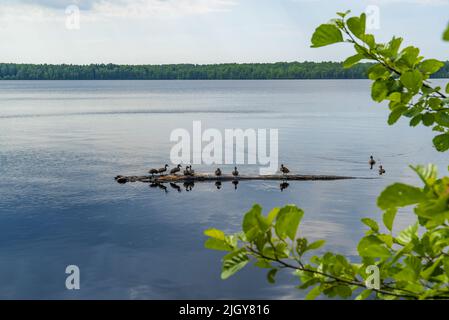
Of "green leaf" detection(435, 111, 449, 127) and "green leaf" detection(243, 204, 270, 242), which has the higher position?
"green leaf" detection(435, 111, 449, 127)

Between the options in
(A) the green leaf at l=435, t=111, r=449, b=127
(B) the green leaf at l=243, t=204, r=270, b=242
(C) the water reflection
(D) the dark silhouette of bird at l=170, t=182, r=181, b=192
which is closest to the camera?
(B) the green leaf at l=243, t=204, r=270, b=242

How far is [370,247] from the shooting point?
11.9 feet

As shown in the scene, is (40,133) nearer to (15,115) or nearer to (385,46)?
(15,115)

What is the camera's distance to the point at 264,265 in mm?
3348

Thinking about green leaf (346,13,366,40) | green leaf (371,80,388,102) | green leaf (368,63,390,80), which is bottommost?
green leaf (371,80,388,102)

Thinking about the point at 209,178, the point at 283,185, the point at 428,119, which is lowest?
the point at 283,185

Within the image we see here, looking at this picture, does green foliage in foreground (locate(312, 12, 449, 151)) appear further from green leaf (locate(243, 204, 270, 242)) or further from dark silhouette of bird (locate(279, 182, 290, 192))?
dark silhouette of bird (locate(279, 182, 290, 192))

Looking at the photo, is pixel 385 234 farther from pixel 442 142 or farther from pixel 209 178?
pixel 209 178

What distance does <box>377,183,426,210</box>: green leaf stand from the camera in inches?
99.0

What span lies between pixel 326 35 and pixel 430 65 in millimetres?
1024

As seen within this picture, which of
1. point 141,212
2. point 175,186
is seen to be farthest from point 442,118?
point 175,186

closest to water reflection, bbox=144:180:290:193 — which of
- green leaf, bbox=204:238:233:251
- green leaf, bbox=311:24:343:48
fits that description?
green leaf, bbox=311:24:343:48

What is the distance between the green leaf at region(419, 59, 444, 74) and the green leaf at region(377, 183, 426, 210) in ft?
6.61
